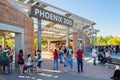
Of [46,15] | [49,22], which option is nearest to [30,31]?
[46,15]

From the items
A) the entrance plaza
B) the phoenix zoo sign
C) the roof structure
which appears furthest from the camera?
the roof structure

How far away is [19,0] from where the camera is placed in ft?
53.6

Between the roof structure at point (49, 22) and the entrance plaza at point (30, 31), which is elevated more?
the roof structure at point (49, 22)

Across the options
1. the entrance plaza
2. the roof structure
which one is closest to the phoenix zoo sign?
the entrance plaza

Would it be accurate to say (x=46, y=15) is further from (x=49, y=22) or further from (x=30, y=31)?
(x=49, y=22)

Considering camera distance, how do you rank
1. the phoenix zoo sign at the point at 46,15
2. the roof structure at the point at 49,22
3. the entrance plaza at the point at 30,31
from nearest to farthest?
the entrance plaza at the point at 30,31, the phoenix zoo sign at the point at 46,15, the roof structure at the point at 49,22

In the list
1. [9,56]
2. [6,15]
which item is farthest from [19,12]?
[9,56]

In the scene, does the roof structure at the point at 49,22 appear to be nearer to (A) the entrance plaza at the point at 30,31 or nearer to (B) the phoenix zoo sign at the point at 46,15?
(A) the entrance plaza at the point at 30,31

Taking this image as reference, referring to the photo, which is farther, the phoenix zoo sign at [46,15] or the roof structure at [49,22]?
the roof structure at [49,22]

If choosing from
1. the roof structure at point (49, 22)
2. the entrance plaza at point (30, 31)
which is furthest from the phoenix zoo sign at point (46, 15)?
the roof structure at point (49, 22)

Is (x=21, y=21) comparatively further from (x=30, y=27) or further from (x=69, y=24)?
(x=69, y=24)

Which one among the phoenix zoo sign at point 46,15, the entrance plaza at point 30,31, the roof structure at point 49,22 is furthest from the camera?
the roof structure at point 49,22

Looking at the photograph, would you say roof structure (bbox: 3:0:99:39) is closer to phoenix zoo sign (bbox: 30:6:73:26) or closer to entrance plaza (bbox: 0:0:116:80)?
entrance plaza (bbox: 0:0:116:80)

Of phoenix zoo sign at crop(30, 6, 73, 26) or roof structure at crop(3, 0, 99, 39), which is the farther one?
roof structure at crop(3, 0, 99, 39)
